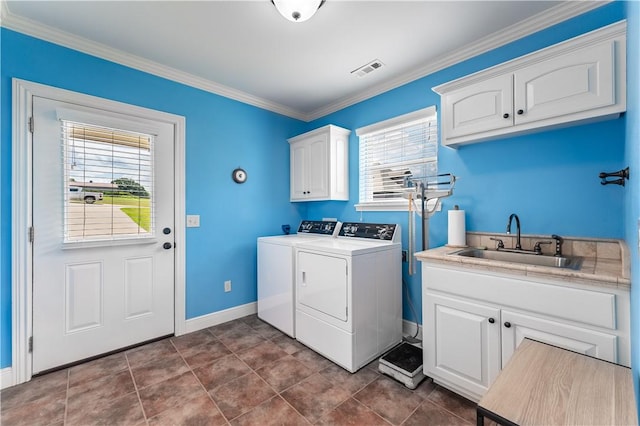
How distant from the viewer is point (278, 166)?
3.41 m

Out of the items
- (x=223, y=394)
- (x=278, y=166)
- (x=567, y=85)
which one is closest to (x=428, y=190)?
(x=567, y=85)

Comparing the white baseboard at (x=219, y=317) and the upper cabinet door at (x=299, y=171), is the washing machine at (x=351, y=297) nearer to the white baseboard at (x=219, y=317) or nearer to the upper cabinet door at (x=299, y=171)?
the white baseboard at (x=219, y=317)

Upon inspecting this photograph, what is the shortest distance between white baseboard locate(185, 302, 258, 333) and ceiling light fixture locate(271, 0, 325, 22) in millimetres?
2763

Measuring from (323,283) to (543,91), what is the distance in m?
1.98

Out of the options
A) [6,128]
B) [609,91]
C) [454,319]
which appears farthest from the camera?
[6,128]

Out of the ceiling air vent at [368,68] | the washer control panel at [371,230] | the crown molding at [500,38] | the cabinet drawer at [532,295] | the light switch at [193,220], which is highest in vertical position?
the ceiling air vent at [368,68]

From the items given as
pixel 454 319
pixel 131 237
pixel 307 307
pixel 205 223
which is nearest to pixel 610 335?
pixel 454 319

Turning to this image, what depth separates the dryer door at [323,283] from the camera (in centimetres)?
202

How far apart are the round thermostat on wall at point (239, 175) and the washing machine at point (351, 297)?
3.83ft

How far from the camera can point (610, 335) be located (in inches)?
46.3

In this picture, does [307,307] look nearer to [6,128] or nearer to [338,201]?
[338,201]

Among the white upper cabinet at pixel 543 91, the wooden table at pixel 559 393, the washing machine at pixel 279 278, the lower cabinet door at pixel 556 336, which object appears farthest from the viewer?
the washing machine at pixel 279 278

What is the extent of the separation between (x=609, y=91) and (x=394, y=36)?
1.36 m

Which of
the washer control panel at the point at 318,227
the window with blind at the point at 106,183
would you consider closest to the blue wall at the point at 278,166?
the washer control panel at the point at 318,227
